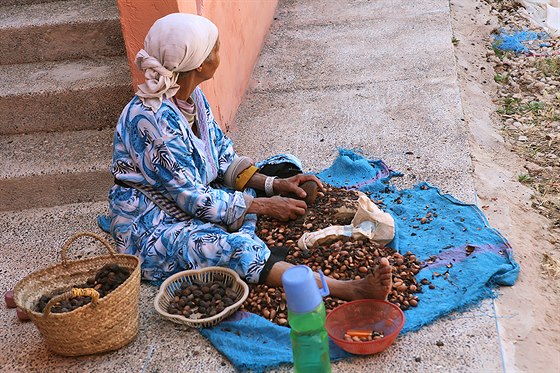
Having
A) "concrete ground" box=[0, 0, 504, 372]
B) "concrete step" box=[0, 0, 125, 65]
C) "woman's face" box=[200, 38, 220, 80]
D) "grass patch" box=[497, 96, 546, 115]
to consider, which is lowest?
"grass patch" box=[497, 96, 546, 115]

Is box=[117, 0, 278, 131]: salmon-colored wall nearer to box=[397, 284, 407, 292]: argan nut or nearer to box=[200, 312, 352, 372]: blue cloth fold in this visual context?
box=[200, 312, 352, 372]: blue cloth fold

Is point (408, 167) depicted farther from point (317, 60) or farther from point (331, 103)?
point (317, 60)

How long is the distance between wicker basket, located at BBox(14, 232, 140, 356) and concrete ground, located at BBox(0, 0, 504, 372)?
0.10m

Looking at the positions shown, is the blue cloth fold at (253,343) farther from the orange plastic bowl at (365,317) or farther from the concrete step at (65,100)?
the concrete step at (65,100)

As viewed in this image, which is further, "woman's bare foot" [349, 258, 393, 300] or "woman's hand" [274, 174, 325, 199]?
"woman's hand" [274, 174, 325, 199]

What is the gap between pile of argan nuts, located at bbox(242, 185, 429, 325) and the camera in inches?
130

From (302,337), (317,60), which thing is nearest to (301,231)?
(302,337)

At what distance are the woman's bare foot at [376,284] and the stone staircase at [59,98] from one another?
6.59 feet

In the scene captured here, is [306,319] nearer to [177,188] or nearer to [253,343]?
[253,343]

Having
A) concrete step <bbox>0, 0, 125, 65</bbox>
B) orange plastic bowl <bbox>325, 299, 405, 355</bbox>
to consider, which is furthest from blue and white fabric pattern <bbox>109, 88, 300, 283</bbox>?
concrete step <bbox>0, 0, 125, 65</bbox>

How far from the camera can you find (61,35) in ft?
16.9

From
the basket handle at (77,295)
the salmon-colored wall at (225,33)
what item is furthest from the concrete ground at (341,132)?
the basket handle at (77,295)

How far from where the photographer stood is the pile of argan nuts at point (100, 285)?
3.07 m

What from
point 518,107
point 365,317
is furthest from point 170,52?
point 518,107
